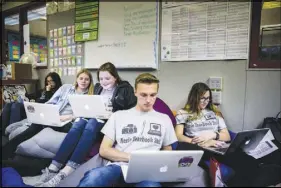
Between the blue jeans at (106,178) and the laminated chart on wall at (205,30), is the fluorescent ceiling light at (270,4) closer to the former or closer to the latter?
the laminated chart on wall at (205,30)

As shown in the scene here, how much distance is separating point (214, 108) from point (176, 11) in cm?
101

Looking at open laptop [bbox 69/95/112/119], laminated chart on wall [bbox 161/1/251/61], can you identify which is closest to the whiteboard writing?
laminated chart on wall [bbox 161/1/251/61]

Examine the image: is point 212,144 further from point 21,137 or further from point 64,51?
point 64,51

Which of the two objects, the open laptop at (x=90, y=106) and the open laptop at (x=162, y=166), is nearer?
the open laptop at (x=162, y=166)

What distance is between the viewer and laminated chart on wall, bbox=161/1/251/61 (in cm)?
186

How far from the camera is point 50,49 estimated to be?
3281mm

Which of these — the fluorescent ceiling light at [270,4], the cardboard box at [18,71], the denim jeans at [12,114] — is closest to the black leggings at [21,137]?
the denim jeans at [12,114]

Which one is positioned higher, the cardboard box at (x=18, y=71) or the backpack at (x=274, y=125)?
the cardboard box at (x=18, y=71)

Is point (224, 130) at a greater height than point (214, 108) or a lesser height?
lesser

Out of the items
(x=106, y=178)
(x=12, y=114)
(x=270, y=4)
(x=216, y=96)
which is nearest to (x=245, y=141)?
(x=216, y=96)

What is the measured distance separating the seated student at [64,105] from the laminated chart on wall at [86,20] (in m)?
0.76

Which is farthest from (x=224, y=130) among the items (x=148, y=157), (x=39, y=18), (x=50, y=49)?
(x=39, y=18)

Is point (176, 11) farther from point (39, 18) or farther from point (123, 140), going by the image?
point (39, 18)

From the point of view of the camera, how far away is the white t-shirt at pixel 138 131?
1333 mm
